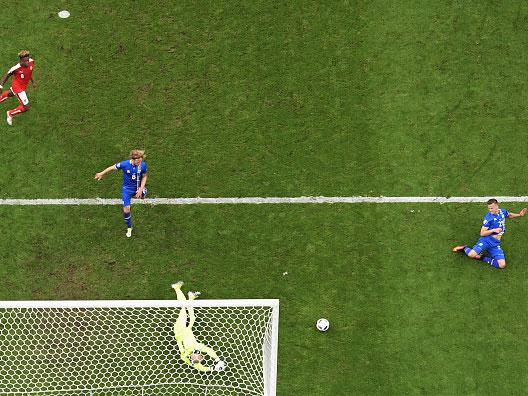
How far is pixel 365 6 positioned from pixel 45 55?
6.61 m

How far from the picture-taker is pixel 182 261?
13.8m

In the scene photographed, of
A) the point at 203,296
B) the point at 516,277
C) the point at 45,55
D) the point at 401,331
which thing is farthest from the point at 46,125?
the point at 516,277

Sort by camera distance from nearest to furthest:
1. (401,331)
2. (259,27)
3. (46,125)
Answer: (401,331), (46,125), (259,27)

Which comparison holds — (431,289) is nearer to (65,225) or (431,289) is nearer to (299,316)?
(299,316)

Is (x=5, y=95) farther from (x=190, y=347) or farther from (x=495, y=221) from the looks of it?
(x=495, y=221)

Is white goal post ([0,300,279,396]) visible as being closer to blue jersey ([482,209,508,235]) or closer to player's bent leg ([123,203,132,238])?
player's bent leg ([123,203,132,238])

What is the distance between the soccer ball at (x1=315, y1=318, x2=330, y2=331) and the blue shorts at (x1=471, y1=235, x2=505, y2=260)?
9.55 ft

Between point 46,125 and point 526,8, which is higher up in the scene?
point 526,8

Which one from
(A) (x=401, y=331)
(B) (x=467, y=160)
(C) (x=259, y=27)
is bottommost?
(A) (x=401, y=331)

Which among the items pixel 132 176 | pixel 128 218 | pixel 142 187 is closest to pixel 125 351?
pixel 128 218

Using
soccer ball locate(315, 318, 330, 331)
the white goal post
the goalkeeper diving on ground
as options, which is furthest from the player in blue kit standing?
soccer ball locate(315, 318, 330, 331)

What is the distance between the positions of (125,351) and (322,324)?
131 inches

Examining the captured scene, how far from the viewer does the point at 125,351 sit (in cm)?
1306

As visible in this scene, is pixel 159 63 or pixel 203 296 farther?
pixel 159 63
